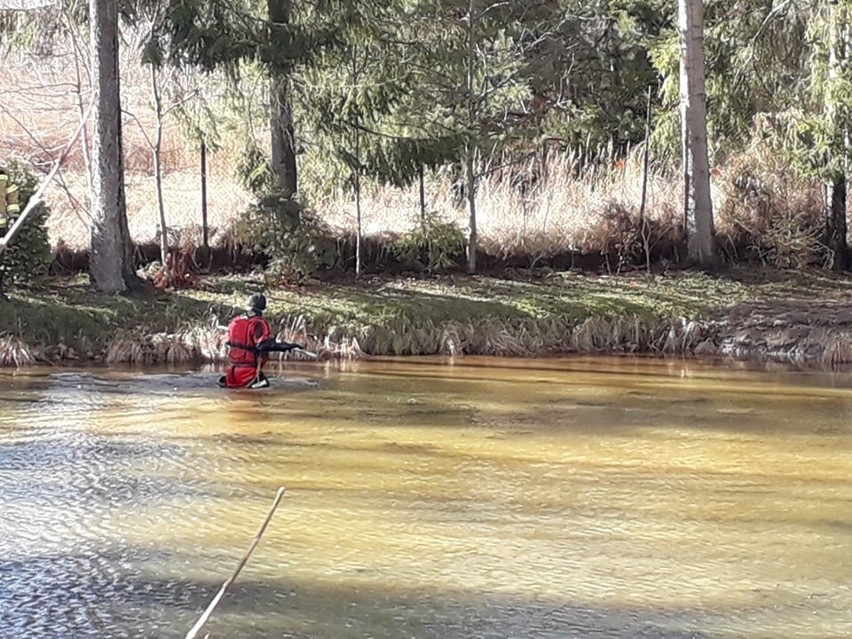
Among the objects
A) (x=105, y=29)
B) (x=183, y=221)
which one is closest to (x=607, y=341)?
(x=183, y=221)

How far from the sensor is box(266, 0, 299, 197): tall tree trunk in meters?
16.3

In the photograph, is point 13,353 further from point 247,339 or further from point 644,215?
point 644,215

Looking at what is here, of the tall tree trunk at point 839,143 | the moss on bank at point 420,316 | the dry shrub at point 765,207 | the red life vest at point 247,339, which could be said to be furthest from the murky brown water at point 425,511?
the dry shrub at point 765,207

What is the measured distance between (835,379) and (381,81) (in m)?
7.12

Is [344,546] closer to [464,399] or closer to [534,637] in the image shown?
[534,637]

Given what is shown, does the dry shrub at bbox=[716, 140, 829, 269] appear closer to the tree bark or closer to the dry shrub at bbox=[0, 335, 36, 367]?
the tree bark

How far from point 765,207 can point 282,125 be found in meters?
7.77

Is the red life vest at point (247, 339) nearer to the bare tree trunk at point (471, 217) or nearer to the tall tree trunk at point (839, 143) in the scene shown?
the bare tree trunk at point (471, 217)

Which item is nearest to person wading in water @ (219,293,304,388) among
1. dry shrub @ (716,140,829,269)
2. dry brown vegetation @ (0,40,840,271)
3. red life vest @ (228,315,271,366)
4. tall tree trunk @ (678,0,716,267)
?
red life vest @ (228,315,271,366)

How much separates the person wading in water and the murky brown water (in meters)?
0.30

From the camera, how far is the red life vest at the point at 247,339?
11531mm

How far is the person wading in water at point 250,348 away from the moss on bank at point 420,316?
8.42ft

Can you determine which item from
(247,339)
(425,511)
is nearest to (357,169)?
(247,339)

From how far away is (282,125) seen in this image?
16.5 metres
